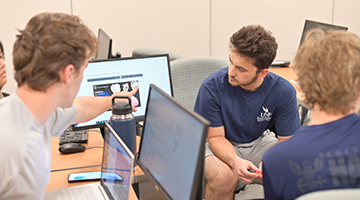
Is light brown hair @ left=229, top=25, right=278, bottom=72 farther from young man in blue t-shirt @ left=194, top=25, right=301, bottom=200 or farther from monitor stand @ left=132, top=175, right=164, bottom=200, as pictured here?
monitor stand @ left=132, top=175, right=164, bottom=200

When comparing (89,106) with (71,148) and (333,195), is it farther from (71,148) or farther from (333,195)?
(333,195)

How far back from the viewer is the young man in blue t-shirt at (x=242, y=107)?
1.88 m

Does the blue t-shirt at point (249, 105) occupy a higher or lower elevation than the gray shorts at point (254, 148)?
higher

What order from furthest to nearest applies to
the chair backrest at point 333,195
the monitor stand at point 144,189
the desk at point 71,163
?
the desk at point 71,163
the monitor stand at point 144,189
the chair backrest at point 333,195

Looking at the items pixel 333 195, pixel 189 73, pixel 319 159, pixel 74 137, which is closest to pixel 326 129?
pixel 319 159

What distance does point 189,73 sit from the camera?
2330 mm

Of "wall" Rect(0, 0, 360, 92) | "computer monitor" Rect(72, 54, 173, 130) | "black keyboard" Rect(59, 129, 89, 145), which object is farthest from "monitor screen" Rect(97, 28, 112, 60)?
"wall" Rect(0, 0, 360, 92)

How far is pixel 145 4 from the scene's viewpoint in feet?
12.8

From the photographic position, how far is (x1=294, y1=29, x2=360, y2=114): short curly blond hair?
1.04 meters

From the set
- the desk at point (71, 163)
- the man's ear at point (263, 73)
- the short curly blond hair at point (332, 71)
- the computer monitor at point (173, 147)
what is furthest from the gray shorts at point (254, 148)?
the short curly blond hair at point (332, 71)

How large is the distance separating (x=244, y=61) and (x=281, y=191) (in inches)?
36.1

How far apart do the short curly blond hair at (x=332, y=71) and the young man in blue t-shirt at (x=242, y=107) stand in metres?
0.78

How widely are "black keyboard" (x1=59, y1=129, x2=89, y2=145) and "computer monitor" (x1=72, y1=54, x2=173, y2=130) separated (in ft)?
0.19

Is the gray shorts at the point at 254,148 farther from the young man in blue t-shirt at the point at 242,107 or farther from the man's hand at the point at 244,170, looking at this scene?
the man's hand at the point at 244,170
